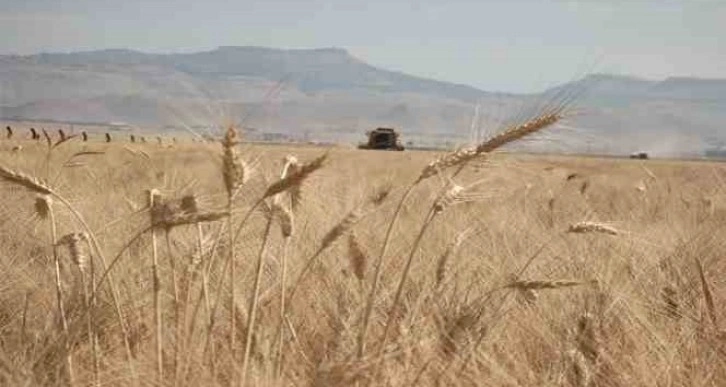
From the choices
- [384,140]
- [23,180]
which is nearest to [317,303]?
[23,180]

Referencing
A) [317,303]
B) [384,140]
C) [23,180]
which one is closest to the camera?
[23,180]

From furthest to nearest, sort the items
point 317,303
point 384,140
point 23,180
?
point 384,140
point 317,303
point 23,180

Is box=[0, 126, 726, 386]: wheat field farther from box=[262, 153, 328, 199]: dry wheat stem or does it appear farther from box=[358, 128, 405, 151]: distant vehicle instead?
box=[358, 128, 405, 151]: distant vehicle

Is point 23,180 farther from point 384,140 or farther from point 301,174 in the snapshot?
point 384,140

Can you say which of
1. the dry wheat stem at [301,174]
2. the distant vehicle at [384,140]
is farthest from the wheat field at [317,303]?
the distant vehicle at [384,140]

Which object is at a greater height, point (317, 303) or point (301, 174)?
point (301, 174)

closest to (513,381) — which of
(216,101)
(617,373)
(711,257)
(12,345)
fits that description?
(617,373)

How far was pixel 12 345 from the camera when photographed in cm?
283

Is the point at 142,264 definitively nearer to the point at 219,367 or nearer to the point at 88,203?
the point at 219,367

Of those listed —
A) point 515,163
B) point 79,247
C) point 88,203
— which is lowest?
point 88,203

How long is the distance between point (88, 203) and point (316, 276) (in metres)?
3.09

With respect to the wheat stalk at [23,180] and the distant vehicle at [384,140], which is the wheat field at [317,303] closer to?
the wheat stalk at [23,180]

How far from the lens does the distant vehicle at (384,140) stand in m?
63.8

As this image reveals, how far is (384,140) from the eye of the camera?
2554 inches
